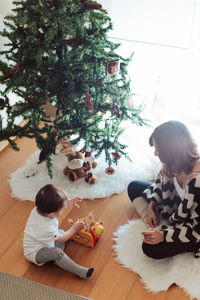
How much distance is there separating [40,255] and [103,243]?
376 millimetres

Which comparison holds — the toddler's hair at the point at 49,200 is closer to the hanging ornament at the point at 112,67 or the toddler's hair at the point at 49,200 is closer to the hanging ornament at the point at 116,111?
the hanging ornament at the point at 116,111

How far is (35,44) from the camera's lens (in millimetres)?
1703

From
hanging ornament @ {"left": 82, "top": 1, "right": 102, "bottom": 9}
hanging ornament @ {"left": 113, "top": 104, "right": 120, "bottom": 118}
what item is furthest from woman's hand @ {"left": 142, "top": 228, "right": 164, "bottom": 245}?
hanging ornament @ {"left": 82, "top": 1, "right": 102, "bottom": 9}

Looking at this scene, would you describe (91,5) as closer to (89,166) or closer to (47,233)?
(89,166)

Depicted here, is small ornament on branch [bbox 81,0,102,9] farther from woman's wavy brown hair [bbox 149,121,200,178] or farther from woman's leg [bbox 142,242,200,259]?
woman's leg [bbox 142,242,200,259]

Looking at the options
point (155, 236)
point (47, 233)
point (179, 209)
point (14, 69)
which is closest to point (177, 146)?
point (179, 209)

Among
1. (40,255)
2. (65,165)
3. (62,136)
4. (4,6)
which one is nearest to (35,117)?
(62,136)

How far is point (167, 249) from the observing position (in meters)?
1.69

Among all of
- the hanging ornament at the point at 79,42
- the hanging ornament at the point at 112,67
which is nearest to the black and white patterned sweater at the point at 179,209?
the hanging ornament at the point at 112,67

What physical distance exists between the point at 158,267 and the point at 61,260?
0.50 metres

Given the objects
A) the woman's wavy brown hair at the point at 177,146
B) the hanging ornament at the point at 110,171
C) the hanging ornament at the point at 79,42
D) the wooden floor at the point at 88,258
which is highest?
the hanging ornament at the point at 79,42

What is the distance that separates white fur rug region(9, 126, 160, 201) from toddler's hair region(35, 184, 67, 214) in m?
0.50

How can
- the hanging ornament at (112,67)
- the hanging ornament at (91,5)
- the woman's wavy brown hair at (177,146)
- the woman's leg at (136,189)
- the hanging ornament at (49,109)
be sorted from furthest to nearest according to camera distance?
the woman's leg at (136,189), the hanging ornament at (49,109), the hanging ornament at (112,67), the hanging ornament at (91,5), the woman's wavy brown hair at (177,146)

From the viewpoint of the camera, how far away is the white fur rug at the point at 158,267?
65.1 inches
